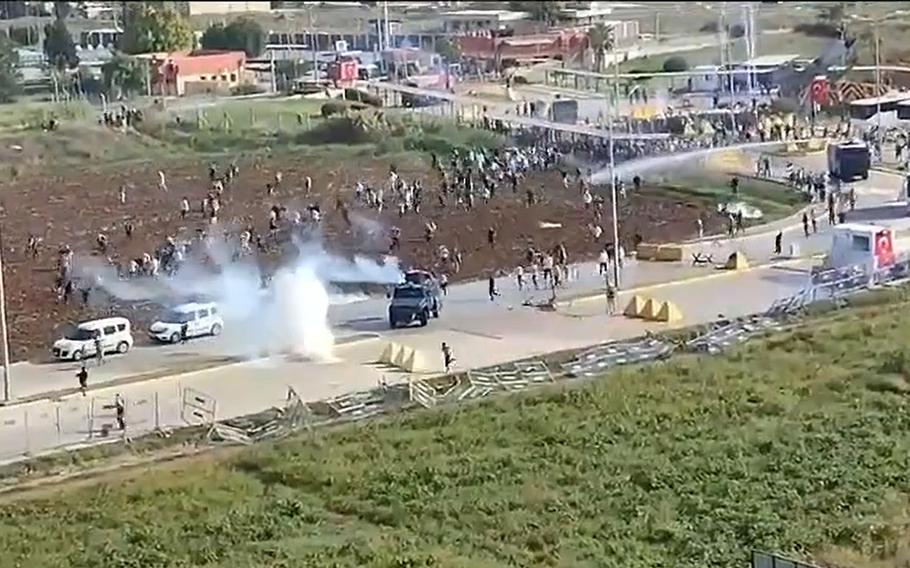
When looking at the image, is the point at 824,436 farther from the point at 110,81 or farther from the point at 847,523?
the point at 110,81

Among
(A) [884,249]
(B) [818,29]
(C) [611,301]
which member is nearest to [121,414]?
(C) [611,301]

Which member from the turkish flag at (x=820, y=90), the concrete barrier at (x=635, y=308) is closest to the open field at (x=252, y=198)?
the concrete barrier at (x=635, y=308)

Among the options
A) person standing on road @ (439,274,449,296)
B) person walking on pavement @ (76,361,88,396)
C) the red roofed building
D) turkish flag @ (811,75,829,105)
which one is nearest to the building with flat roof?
the red roofed building

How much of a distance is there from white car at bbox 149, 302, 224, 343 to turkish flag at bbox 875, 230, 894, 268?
318 centimetres

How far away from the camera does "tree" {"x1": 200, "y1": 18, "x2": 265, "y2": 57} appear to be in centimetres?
1091

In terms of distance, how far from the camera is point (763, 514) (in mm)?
5445

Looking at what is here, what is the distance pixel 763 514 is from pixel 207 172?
4827mm

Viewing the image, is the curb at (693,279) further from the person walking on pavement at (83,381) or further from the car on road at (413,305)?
the person walking on pavement at (83,381)

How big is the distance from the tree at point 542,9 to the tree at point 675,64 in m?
0.85

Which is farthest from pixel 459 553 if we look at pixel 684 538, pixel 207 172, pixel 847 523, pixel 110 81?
pixel 110 81

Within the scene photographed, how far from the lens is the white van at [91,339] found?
25.0ft

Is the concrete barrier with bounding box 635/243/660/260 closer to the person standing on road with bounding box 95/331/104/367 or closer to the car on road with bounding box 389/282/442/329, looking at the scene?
the car on road with bounding box 389/282/442/329

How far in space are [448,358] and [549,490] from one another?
1.73 meters

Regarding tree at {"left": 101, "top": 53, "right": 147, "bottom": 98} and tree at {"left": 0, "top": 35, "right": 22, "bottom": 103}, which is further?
tree at {"left": 101, "top": 53, "right": 147, "bottom": 98}
